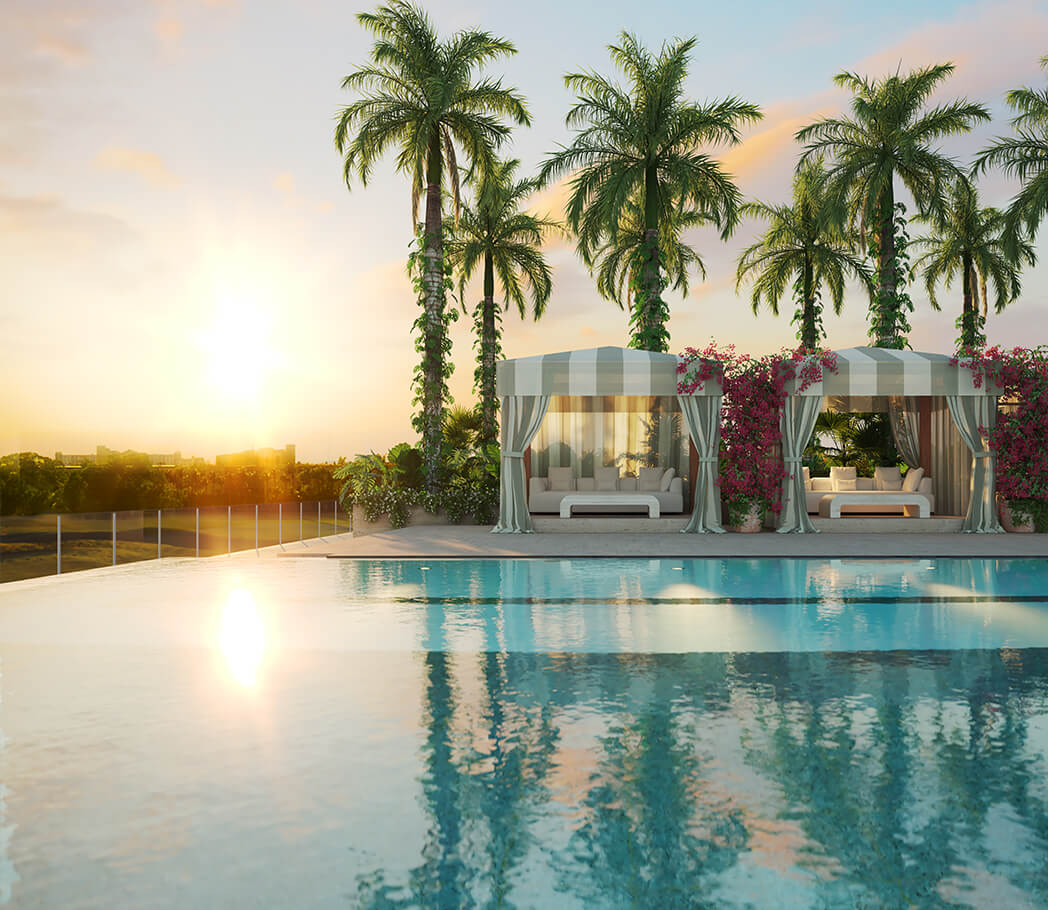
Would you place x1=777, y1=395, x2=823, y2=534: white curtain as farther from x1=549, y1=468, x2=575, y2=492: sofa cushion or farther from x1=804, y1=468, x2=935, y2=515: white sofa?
x1=549, y1=468, x2=575, y2=492: sofa cushion

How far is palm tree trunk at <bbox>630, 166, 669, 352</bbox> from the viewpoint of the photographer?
1955 centimetres

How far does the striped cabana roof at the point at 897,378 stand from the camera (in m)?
16.0

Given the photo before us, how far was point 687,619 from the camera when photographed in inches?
312

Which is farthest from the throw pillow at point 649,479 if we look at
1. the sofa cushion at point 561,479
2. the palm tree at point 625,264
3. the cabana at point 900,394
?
the palm tree at point 625,264

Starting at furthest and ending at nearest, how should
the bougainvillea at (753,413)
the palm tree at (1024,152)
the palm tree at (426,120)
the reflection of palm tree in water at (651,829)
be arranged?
the palm tree at (1024,152) < the palm tree at (426,120) < the bougainvillea at (753,413) < the reflection of palm tree in water at (651,829)

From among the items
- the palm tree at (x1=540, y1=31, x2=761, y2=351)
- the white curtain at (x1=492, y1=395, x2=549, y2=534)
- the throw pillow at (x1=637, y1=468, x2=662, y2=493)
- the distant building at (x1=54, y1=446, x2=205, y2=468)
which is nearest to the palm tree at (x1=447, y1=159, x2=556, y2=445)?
the palm tree at (x1=540, y1=31, x2=761, y2=351)

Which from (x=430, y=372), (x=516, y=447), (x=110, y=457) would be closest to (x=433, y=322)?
(x=430, y=372)

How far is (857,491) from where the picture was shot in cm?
1859

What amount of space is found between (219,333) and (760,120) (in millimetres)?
13705

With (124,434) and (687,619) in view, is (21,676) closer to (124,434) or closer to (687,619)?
(687,619)

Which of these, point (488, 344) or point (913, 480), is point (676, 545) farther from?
point (488, 344)

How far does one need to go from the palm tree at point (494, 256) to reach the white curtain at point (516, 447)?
8503mm

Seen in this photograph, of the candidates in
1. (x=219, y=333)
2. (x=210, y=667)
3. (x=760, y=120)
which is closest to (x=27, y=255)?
(x=219, y=333)

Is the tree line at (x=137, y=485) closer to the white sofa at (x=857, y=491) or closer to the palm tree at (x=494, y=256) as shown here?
the palm tree at (x=494, y=256)
